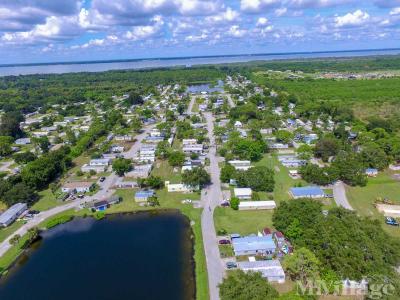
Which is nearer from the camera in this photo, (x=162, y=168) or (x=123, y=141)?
(x=162, y=168)

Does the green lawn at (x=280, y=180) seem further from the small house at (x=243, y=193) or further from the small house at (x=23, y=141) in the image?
the small house at (x=23, y=141)

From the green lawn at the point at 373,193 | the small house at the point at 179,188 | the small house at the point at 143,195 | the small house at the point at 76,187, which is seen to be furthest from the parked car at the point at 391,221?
the small house at the point at 76,187

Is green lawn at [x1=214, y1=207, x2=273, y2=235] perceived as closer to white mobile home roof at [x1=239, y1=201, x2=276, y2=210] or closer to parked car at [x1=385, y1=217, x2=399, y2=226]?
white mobile home roof at [x1=239, y1=201, x2=276, y2=210]

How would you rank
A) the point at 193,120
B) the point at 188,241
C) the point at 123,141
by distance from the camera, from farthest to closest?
the point at 193,120 < the point at 123,141 < the point at 188,241

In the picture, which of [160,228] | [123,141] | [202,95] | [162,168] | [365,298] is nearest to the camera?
[365,298]

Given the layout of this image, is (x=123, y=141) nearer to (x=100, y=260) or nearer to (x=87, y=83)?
(x=100, y=260)

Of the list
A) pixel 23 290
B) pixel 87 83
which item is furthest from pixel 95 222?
pixel 87 83
